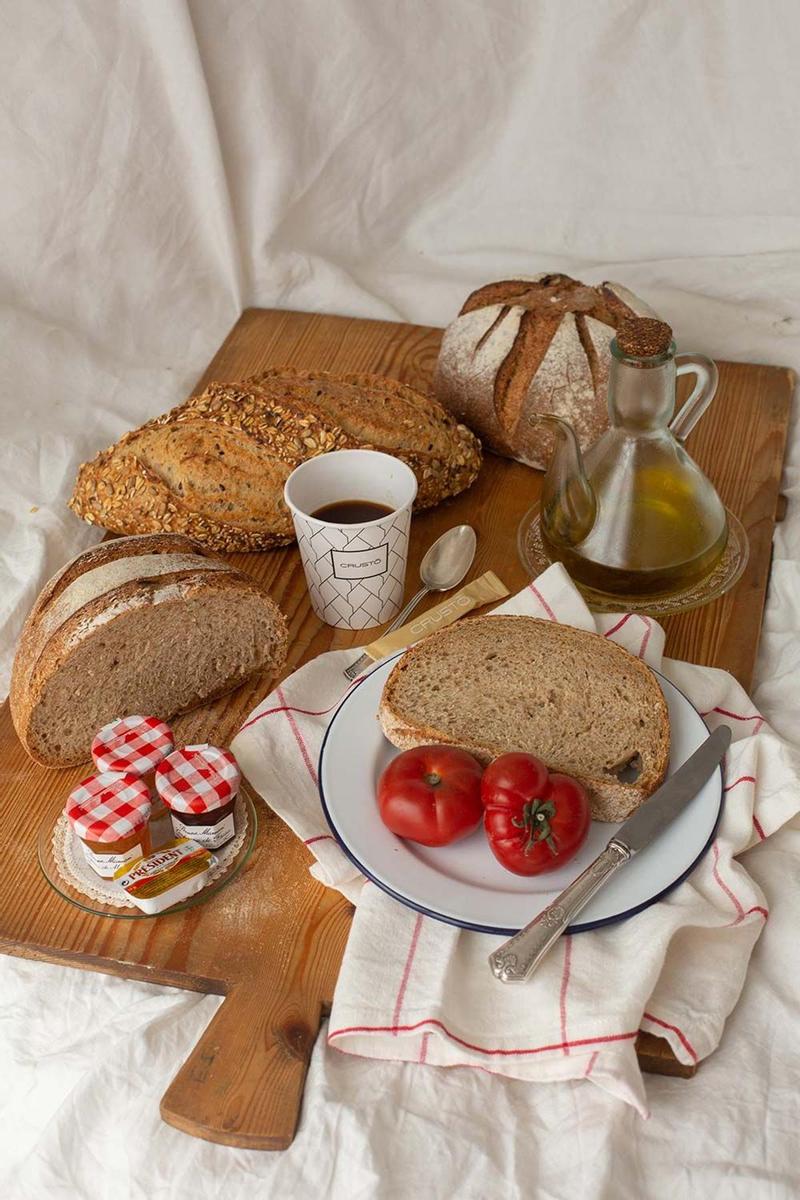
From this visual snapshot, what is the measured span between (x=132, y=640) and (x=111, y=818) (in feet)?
1.23

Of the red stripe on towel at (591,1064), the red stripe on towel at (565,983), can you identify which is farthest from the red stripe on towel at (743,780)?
the red stripe on towel at (591,1064)

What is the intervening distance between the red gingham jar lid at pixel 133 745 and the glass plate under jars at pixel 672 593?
0.87m

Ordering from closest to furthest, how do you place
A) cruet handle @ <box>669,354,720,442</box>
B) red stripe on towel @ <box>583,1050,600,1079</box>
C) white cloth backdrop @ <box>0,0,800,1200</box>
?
red stripe on towel @ <box>583,1050,600,1079</box> → cruet handle @ <box>669,354,720,442</box> → white cloth backdrop @ <box>0,0,800,1200</box>

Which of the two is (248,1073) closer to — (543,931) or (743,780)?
(543,931)

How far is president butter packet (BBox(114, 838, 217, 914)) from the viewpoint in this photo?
1.94m

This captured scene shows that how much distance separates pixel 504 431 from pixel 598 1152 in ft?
5.04

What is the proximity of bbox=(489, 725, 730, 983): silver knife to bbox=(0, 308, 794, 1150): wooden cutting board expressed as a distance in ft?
0.66

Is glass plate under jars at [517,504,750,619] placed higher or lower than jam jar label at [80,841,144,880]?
lower

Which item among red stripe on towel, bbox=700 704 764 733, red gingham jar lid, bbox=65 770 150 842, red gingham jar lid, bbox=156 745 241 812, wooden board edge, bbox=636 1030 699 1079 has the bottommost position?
wooden board edge, bbox=636 1030 699 1079

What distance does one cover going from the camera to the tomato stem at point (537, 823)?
1840 millimetres

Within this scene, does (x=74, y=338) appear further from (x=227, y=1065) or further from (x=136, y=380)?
(x=227, y=1065)

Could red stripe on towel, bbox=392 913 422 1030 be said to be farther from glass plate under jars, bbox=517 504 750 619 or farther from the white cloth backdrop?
the white cloth backdrop

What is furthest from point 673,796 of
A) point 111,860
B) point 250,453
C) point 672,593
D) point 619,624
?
point 250,453

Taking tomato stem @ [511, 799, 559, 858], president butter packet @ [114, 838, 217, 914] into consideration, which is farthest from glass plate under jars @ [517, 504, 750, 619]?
president butter packet @ [114, 838, 217, 914]
